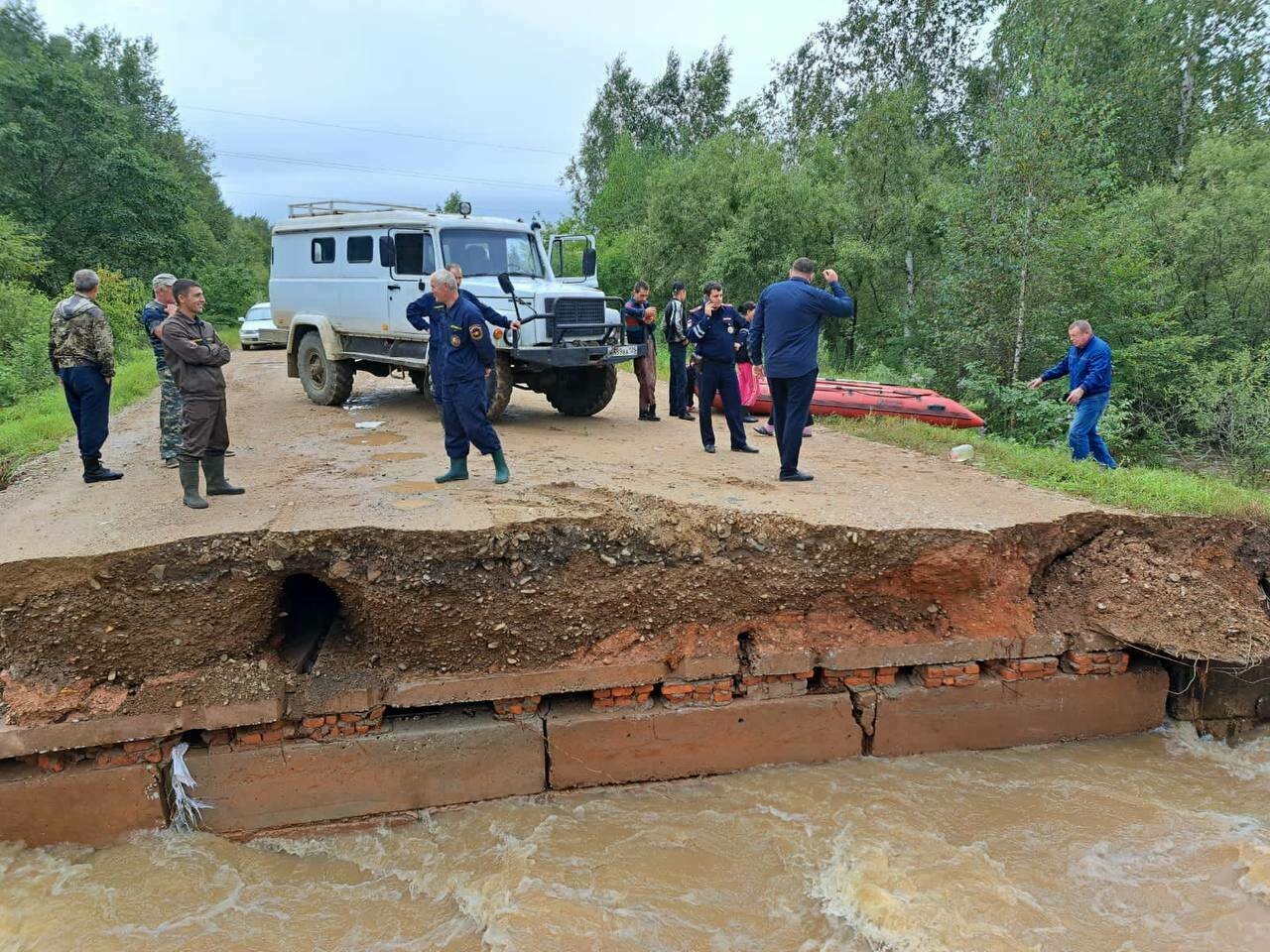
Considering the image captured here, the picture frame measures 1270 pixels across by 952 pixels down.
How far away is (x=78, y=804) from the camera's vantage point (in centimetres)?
435

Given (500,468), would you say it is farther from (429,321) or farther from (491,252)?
(491,252)

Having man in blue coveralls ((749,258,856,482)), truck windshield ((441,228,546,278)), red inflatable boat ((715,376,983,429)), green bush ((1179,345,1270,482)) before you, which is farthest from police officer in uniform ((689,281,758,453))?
green bush ((1179,345,1270,482))

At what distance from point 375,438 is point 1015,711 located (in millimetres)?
6598

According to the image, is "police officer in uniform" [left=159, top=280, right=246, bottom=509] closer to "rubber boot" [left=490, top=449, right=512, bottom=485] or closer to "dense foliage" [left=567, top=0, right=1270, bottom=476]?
"rubber boot" [left=490, top=449, right=512, bottom=485]

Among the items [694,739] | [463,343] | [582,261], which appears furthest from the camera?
[582,261]

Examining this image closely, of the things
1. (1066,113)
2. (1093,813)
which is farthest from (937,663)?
(1066,113)

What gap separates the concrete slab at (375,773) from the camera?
4.50 m

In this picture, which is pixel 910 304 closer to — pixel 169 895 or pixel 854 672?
pixel 854 672

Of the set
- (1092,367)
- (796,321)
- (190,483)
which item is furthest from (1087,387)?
(190,483)

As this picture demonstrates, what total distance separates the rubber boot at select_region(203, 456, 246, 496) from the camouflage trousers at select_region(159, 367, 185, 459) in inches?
60.1

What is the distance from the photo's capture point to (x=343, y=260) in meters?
9.86

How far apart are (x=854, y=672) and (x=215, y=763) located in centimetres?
403

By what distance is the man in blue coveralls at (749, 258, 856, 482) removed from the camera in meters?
6.19

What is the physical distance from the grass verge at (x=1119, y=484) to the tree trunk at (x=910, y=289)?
11472mm
